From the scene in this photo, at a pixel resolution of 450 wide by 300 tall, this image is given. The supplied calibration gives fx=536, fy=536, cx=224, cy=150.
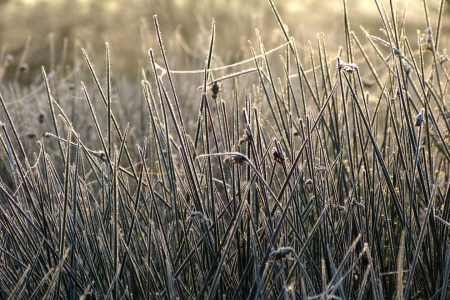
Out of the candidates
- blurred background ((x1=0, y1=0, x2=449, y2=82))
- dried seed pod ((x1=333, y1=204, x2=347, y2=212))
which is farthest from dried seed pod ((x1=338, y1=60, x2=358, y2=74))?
blurred background ((x1=0, y1=0, x2=449, y2=82))

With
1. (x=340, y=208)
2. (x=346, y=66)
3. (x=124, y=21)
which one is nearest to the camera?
(x=346, y=66)

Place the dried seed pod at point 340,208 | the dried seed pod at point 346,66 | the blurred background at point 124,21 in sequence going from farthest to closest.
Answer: the blurred background at point 124,21
the dried seed pod at point 340,208
the dried seed pod at point 346,66

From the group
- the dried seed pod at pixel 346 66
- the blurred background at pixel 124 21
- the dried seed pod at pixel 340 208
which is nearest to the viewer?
the dried seed pod at pixel 346 66

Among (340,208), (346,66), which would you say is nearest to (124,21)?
(340,208)

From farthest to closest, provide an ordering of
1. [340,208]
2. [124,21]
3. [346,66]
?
[124,21], [340,208], [346,66]

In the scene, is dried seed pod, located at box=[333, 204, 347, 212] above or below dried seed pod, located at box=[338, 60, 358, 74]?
below

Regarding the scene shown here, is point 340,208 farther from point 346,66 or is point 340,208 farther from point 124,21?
point 124,21

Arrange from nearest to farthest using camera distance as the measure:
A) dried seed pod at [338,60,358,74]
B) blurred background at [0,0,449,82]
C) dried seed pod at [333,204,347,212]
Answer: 1. dried seed pod at [338,60,358,74]
2. dried seed pod at [333,204,347,212]
3. blurred background at [0,0,449,82]

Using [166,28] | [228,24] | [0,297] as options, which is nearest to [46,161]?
[0,297]

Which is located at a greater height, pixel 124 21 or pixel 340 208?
pixel 124 21

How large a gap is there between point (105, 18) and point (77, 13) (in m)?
0.52

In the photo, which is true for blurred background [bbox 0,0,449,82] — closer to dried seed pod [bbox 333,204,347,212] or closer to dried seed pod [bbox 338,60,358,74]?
dried seed pod [bbox 333,204,347,212]

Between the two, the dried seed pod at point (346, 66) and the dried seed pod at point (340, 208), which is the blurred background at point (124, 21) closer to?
the dried seed pod at point (340, 208)

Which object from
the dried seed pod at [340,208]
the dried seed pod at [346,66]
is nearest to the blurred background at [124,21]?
the dried seed pod at [340,208]
